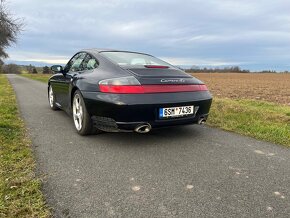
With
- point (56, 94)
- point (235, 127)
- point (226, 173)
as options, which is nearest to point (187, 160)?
point (226, 173)

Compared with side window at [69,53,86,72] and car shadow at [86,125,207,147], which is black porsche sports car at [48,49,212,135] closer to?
car shadow at [86,125,207,147]

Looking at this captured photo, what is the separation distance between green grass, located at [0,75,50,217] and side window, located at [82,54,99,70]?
56.6 inches

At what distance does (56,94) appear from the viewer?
6566mm

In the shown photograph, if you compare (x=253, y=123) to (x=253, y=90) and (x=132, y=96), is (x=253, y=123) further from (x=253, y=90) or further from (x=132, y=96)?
(x=253, y=90)

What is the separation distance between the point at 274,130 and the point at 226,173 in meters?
2.34

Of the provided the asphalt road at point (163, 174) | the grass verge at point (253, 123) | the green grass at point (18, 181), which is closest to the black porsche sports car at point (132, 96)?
the asphalt road at point (163, 174)

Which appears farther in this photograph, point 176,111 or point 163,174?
point 176,111

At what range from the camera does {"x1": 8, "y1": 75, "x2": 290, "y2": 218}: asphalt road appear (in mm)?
2434

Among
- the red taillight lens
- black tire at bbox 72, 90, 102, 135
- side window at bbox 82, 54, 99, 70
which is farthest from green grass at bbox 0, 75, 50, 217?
side window at bbox 82, 54, 99, 70

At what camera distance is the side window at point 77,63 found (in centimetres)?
524

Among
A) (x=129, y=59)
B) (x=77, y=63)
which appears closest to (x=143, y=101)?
(x=129, y=59)

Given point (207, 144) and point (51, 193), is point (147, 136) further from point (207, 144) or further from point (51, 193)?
point (51, 193)

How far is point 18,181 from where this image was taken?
9.33 feet

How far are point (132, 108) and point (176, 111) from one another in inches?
24.5
